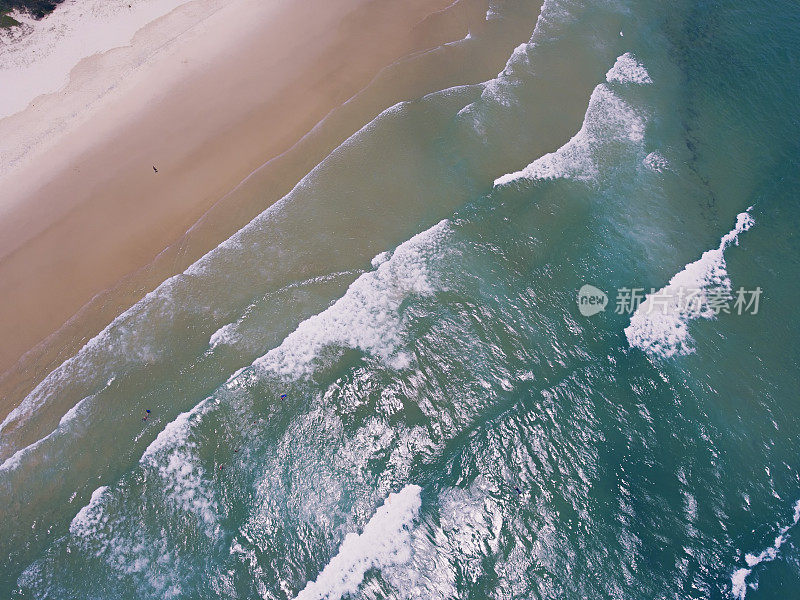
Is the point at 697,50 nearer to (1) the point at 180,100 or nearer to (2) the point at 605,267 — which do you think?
(2) the point at 605,267

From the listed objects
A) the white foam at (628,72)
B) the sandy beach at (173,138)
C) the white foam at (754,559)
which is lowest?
the white foam at (754,559)

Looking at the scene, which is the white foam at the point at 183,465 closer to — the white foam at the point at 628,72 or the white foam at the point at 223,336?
the white foam at the point at 223,336

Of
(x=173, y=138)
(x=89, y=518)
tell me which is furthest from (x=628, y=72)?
(x=89, y=518)

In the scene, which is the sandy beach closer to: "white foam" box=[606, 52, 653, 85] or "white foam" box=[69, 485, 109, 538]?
"white foam" box=[69, 485, 109, 538]

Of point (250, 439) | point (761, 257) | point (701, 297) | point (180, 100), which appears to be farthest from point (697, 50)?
point (250, 439)

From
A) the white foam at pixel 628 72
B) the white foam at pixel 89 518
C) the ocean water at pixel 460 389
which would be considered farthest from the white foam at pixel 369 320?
the white foam at pixel 628 72

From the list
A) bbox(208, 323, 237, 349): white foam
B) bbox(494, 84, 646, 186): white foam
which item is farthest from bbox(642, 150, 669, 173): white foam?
bbox(208, 323, 237, 349): white foam

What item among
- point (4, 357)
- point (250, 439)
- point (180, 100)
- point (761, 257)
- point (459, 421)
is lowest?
point (761, 257)

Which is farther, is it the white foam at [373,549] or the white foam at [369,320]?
the white foam at [369,320]
